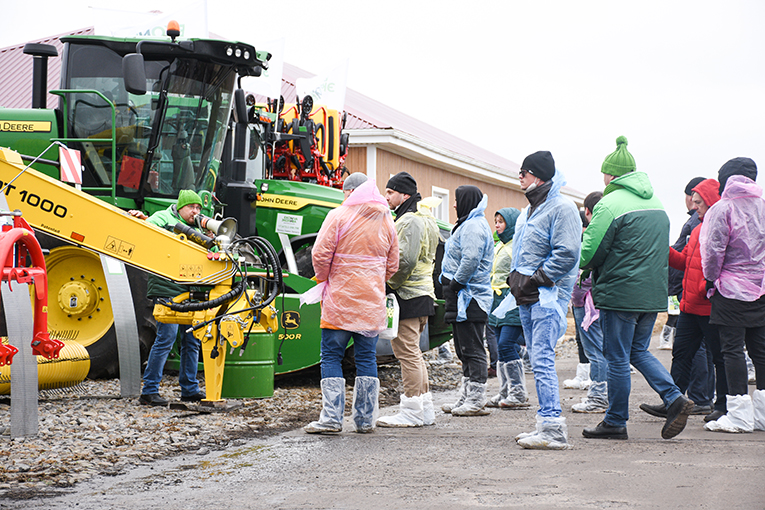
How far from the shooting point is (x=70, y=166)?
8117 mm

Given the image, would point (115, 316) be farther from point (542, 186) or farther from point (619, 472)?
point (619, 472)

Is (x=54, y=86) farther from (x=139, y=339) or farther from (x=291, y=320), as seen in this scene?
(x=291, y=320)

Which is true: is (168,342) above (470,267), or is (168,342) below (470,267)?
below

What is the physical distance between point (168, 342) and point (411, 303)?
230 cm

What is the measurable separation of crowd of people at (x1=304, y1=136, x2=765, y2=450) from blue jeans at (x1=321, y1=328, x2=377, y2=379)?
1cm

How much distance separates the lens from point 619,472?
477 centimetres

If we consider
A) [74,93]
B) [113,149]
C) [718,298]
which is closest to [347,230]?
[718,298]

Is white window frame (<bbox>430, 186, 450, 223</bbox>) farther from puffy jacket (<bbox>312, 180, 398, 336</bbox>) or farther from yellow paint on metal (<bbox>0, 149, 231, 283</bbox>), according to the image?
puffy jacket (<bbox>312, 180, 398, 336</bbox>)

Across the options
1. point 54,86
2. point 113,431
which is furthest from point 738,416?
point 54,86

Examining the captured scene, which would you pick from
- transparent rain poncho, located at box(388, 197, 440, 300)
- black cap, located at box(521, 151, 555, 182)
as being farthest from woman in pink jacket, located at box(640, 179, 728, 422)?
transparent rain poncho, located at box(388, 197, 440, 300)

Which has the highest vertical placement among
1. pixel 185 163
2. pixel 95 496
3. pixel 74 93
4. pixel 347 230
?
pixel 74 93

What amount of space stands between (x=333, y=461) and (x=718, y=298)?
3357 mm

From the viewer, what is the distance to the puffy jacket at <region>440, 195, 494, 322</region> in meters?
7.34

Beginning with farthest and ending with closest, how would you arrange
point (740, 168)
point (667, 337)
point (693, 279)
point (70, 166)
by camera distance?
1. point (667, 337)
2. point (70, 166)
3. point (693, 279)
4. point (740, 168)
